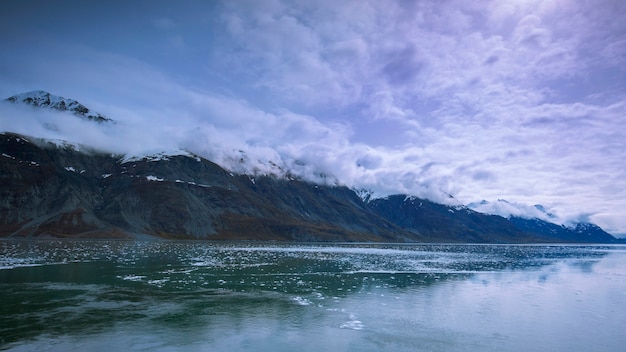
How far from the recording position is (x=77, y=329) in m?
24.5

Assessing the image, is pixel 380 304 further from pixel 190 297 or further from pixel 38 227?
pixel 38 227

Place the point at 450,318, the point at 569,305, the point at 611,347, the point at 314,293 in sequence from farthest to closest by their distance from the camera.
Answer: the point at 314,293, the point at 569,305, the point at 450,318, the point at 611,347

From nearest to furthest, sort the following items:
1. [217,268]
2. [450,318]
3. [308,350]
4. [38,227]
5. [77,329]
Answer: [308,350]
[77,329]
[450,318]
[217,268]
[38,227]

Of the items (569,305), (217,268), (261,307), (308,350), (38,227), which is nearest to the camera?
(308,350)

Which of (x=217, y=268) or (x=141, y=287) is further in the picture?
(x=217, y=268)

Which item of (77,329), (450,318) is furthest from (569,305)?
(77,329)

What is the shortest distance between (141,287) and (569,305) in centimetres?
3804

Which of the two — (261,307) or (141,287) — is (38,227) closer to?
(141,287)

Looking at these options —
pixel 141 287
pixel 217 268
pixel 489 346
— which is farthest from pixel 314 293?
pixel 217 268

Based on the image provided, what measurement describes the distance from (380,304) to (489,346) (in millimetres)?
12221

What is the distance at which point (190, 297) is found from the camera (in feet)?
117

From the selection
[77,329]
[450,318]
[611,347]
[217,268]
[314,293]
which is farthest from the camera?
[217,268]

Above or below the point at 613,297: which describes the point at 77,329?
below

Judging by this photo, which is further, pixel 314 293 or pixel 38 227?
pixel 38 227
